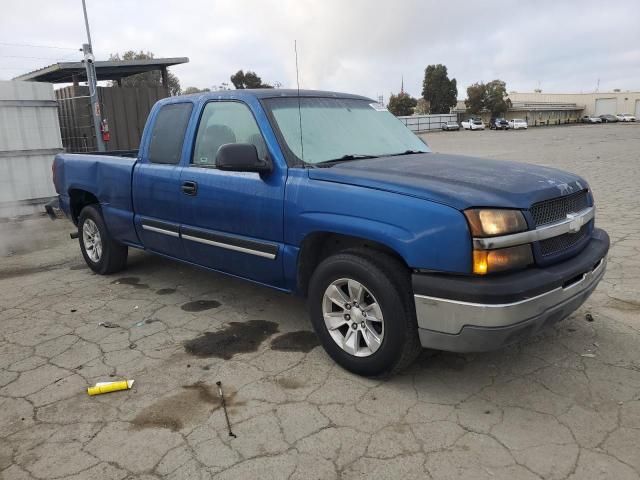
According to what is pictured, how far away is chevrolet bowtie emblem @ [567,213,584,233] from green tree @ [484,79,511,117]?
7689 centimetres

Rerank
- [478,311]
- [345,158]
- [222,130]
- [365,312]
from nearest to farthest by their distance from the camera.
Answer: [478,311] < [365,312] < [345,158] < [222,130]

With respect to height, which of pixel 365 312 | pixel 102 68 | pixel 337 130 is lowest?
pixel 365 312

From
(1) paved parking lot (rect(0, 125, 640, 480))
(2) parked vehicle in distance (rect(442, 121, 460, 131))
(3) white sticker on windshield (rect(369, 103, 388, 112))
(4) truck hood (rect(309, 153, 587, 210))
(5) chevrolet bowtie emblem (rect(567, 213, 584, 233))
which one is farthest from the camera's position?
(2) parked vehicle in distance (rect(442, 121, 460, 131))

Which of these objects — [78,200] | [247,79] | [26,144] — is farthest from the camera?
[247,79]

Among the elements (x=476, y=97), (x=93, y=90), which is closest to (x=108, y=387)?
(x=93, y=90)

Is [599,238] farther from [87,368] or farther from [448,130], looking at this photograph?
[448,130]

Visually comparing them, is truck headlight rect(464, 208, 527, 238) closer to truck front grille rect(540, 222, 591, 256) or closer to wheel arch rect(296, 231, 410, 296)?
truck front grille rect(540, 222, 591, 256)

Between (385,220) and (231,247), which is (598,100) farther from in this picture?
(385,220)

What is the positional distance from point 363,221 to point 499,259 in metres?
0.79

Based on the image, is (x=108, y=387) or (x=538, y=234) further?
(x=108, y=387)

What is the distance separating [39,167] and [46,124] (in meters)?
0.81

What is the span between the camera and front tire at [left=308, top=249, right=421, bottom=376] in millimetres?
2977

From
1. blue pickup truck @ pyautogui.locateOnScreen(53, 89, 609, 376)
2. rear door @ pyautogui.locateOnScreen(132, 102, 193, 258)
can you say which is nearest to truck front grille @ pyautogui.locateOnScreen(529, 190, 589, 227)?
blue pickup truck @ pyautogui.locateOnScreen(53, 89, 609, 376)

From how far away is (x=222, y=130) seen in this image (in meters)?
4.12
